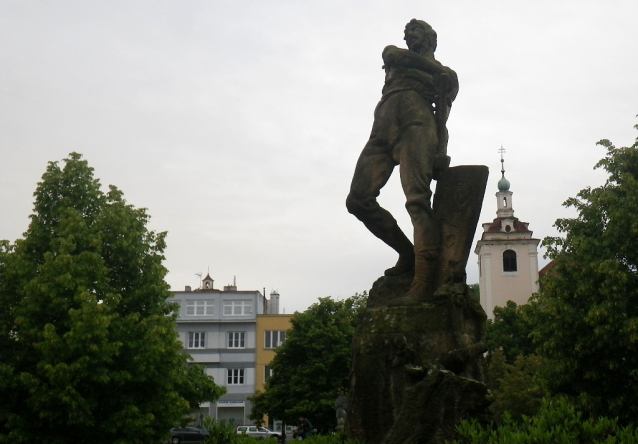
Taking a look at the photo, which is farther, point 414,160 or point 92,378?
point 92,378

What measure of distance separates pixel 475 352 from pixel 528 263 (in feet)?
226

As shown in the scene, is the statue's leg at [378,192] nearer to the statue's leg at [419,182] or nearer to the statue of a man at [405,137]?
the statue of a man at [405,137]

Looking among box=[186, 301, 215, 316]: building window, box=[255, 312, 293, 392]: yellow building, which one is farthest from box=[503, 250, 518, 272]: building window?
box=[186, 301, 215, 316]: building window

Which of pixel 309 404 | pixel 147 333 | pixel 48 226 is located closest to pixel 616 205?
pixel 147 333

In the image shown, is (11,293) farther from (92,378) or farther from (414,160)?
(414,160)

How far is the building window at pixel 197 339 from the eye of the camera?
A: 64.3 meters

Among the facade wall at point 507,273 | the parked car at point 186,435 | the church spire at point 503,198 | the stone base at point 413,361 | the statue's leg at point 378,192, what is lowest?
the parked car at point 186,435

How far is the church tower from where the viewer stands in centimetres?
7156

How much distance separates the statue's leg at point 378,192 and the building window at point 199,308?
58875 mm

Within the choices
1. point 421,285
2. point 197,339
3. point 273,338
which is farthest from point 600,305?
point 197,339

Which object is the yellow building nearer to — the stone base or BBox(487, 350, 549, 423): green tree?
BBox(487, 350, 549, 423): green tree

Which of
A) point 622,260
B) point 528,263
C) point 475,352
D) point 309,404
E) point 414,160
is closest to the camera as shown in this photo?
point 475,352

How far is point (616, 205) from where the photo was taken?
20.6m

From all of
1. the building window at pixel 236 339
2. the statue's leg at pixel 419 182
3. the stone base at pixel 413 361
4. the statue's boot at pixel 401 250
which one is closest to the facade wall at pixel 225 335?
the building window at pixel 236 339
